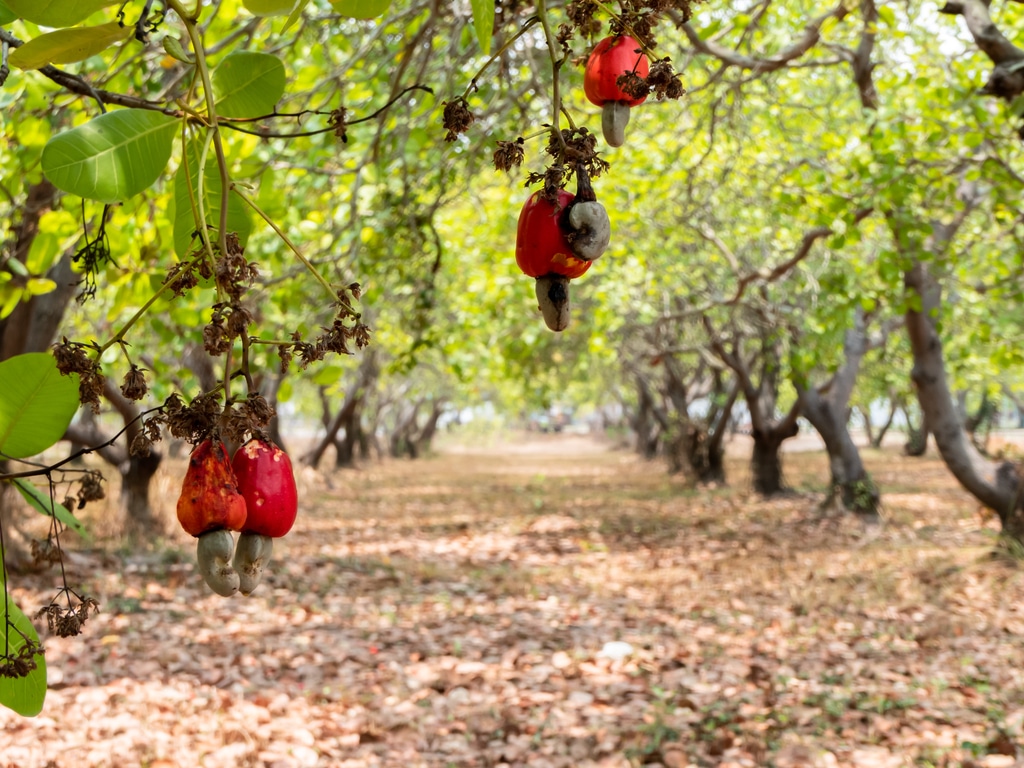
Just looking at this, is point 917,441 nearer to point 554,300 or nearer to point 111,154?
point 554,300

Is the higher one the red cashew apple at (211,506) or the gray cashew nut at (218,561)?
the red cashew apple at (211,506)

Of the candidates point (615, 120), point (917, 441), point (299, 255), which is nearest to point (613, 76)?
point (615, 120)

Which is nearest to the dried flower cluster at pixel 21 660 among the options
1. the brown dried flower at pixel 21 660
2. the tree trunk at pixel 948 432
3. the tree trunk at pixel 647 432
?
the brown dried flower at pixel 21 660

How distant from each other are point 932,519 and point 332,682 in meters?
9.61

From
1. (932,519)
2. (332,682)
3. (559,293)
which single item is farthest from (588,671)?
(932,519)

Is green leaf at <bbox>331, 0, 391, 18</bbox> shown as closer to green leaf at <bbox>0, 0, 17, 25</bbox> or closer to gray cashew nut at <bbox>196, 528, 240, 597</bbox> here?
green leaf at <bbox>0, 0, 17, 25</bbox>

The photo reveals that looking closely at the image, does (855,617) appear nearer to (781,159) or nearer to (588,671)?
(588,671)

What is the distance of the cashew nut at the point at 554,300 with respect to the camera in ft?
2.55

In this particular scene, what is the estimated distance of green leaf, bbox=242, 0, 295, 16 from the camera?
2.83 feet

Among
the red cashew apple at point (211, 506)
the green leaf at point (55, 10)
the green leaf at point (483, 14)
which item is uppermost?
the green leaf at point (483, 14)

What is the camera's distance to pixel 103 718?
4289 mm

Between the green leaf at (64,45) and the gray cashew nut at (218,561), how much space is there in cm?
51

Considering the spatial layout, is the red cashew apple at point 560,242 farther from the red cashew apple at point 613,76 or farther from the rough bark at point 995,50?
the rough bark at point 995,50

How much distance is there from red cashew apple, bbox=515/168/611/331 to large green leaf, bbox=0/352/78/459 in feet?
1.70
